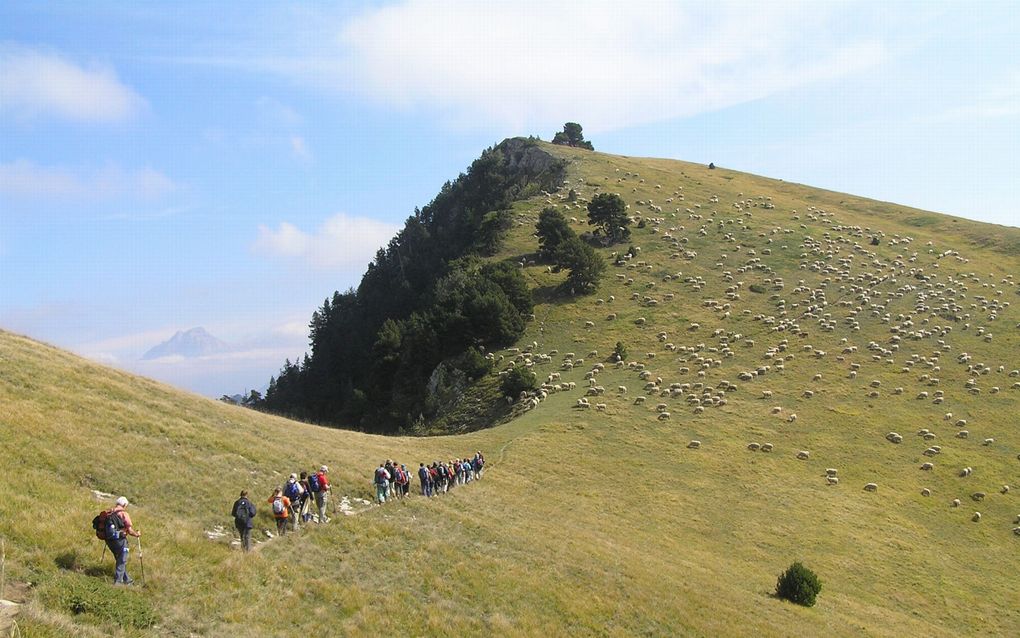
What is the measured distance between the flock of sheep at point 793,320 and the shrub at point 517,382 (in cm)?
84

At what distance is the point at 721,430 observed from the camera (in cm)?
5869

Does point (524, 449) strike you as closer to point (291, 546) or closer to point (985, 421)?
point (291, 546)

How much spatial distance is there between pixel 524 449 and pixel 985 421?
4358cm

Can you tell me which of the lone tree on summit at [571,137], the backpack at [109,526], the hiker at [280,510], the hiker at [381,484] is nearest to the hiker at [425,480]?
the hiker at [381,484]

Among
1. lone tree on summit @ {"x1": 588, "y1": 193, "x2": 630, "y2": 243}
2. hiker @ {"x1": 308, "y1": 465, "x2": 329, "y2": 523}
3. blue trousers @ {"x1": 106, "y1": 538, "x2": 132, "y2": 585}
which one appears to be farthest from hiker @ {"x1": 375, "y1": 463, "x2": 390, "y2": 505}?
lone tree on summit @ {"x1": 588, "y1": 193, "x2": 630, "y2": 243}

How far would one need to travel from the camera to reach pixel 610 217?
10862cm

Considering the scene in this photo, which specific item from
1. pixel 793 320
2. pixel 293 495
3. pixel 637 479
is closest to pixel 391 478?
pixel 293 495

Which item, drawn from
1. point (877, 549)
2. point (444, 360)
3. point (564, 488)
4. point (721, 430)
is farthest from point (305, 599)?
point (444, 360)

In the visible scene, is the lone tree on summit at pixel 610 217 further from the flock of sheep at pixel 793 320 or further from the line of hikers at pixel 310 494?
the line of hikers at pixel 310 494

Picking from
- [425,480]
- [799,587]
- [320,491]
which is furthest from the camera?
A: [425,480]

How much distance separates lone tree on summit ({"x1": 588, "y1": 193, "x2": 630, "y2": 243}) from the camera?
10862cm

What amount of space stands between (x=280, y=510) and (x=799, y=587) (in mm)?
26036

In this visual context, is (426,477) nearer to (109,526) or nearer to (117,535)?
(117,535)

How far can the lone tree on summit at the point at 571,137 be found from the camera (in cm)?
17788
